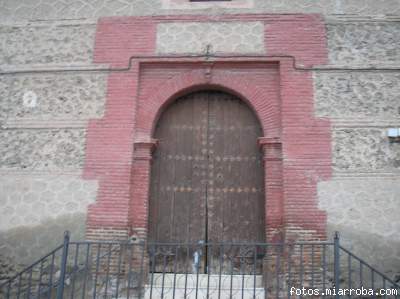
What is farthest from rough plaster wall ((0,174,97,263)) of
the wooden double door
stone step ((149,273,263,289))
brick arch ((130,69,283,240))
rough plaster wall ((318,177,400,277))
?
rough plaster wall ((318,177,400,277))

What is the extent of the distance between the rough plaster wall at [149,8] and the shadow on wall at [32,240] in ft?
11.5

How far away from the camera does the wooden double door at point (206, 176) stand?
24.8 ft

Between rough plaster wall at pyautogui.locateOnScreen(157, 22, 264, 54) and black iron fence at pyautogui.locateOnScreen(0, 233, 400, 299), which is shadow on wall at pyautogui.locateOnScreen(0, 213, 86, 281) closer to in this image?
black iron fence at pyautogui.locateOnScreen(0, 233, 400, 299)

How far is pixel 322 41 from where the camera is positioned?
26.0 feet

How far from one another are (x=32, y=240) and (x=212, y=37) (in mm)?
4253

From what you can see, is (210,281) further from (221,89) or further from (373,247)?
(221,89)

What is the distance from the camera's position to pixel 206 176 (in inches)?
307

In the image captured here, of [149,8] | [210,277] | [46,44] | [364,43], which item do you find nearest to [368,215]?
[210,277]

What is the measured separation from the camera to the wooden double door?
24.8ft

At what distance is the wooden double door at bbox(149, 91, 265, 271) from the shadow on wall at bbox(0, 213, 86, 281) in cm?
117

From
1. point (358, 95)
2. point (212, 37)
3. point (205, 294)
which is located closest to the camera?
point (205, 294)

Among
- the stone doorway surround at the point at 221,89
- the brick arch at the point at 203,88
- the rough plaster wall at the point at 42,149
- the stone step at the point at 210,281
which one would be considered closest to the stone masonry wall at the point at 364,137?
the stone doorway surround at the point at 221,89

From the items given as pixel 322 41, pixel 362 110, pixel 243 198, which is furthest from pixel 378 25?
pixel 243 198

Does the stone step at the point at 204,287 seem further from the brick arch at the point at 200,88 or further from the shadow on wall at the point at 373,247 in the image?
the brick arch at the point at 200,88
